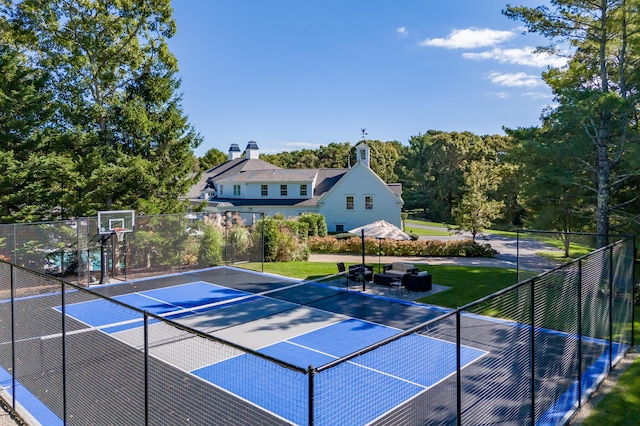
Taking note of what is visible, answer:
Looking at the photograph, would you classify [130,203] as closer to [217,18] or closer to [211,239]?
[211,239]

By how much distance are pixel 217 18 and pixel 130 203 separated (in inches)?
402

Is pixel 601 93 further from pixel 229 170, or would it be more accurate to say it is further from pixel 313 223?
pixel 229 170

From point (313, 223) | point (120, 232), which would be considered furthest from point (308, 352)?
point (313, 223)

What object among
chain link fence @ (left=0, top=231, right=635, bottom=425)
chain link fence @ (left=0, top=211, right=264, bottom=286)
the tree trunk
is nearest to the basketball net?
chain link fence @ (left=0, top=211, right=264, bottom=286)

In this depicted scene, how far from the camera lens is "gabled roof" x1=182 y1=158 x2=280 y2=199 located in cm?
4659

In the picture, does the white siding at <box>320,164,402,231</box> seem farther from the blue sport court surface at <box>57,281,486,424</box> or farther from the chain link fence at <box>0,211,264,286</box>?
the blue sport court surface at <box>57,281,486,424</box>

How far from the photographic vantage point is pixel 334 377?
8820mm

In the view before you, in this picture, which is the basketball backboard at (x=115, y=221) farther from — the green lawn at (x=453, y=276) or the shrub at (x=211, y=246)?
the green lawn at (x=453, y=276)

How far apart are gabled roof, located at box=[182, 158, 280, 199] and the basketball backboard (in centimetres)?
2569

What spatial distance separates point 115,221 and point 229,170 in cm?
3060

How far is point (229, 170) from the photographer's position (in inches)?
1925

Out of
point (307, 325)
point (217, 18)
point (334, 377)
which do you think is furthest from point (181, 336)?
point (217, 18)

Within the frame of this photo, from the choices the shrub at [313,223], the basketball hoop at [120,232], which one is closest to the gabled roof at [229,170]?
the shrub at [313,223]

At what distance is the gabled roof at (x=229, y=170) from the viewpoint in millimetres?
46594
